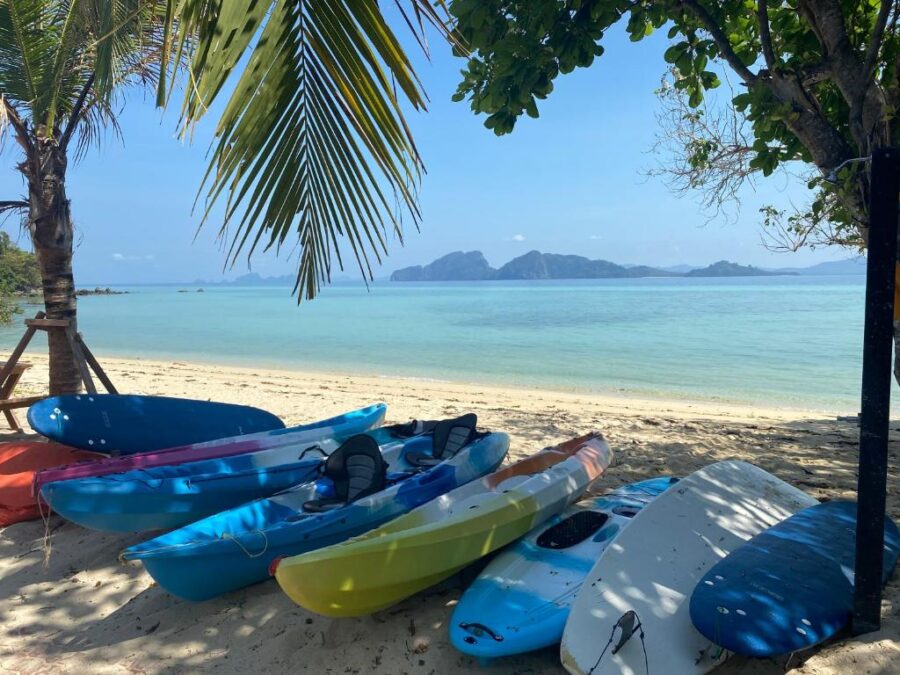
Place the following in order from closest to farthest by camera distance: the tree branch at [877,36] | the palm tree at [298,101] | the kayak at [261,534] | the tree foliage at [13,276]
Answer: the palm tree at [298,101]
the tree branch at [877,36]
the kayak at [261,534]
the tree foliage at [13,276]

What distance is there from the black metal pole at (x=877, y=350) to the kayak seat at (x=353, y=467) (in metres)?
2.62

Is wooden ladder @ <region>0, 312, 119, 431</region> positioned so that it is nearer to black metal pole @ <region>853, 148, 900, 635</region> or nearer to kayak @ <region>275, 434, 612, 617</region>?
kayak @ <region>275, 434, 612, 617</region>

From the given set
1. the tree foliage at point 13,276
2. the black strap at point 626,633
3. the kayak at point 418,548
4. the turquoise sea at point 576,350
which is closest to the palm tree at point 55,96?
the kayak at point 418,548

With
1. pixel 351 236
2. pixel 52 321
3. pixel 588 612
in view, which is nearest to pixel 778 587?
pixel 588 612

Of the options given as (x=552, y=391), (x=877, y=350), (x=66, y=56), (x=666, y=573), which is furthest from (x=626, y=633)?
(x=552, y=391)

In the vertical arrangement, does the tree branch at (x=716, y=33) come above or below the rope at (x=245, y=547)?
above

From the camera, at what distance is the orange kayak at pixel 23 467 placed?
4.10m

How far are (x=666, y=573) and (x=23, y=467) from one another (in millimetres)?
4682

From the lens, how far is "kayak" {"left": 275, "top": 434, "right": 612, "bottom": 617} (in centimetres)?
247

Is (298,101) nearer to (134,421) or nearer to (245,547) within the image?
(245,547)

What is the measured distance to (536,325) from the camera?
108 ft

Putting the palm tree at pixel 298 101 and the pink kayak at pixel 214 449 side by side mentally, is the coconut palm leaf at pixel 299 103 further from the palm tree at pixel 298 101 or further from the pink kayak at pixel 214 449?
the pink kayak at pixel 214 449

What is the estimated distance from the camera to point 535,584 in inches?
110

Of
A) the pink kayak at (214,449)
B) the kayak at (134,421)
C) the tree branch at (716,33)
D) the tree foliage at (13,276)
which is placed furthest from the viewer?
the tree foliage at (13,276)
